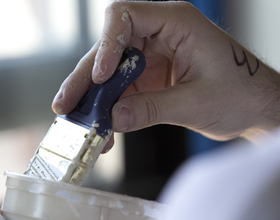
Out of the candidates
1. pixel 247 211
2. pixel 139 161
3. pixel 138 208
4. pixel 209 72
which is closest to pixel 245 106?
pixel 209 72

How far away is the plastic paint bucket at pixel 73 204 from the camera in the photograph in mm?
355

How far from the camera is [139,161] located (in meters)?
1.27

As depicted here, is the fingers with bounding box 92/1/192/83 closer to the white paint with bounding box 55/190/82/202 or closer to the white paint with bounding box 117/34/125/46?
the white paint with bounding box 117/34/125/46

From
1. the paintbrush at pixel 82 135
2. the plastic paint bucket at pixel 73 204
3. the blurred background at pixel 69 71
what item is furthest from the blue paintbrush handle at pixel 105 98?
the blurred background at pixel 69 71

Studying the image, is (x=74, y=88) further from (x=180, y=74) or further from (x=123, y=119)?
(x=180, y=74)

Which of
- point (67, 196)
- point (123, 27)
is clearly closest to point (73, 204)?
point (67, 196)

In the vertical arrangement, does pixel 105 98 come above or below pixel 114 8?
below

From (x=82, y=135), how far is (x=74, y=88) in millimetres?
146

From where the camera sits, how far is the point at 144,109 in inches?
21.7

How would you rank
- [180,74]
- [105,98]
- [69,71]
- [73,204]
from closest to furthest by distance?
[73,204]
[105,98]
[180,74]
[69,71]

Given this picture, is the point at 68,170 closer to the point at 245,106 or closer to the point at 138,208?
the point at 138,208

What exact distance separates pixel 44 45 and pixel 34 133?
0.31 metres

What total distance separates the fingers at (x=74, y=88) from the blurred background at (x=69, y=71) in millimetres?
Result: 485

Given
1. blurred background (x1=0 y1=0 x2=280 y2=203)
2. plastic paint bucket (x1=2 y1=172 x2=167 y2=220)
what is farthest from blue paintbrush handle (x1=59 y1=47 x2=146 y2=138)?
blurred background (x1=0 y1=0 x2=280 y2=203)
